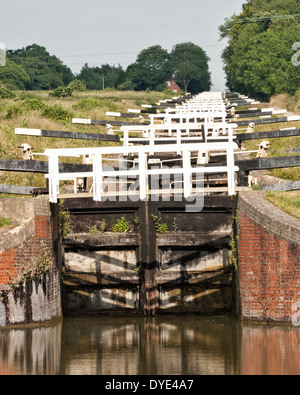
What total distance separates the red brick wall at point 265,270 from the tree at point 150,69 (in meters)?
141

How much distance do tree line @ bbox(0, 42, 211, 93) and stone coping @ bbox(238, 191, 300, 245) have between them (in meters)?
127

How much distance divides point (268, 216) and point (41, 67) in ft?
475

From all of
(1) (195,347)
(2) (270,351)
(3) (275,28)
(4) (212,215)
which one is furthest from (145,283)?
(3) (275,28)

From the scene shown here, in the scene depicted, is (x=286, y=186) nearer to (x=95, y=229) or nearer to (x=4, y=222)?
(x=95, y=229)

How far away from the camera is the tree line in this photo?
153m

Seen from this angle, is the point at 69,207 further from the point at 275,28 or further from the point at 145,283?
the point at 275,28

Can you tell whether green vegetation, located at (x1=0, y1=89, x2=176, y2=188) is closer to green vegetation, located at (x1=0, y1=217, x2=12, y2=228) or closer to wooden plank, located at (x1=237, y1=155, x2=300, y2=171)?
green vegetation, located at (x1=0, y1=217, x2=12, y2=228)

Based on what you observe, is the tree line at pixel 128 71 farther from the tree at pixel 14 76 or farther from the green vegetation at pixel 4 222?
the green vegetation at pixel 4 222

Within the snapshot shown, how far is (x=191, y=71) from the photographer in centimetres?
17000

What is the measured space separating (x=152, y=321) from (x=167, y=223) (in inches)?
84.5

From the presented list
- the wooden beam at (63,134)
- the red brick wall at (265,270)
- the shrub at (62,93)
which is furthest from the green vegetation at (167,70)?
the red brick wall at (265,270)

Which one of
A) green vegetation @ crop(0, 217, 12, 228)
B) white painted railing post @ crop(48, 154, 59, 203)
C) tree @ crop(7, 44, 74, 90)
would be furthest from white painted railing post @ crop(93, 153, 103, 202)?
tree @ crop(7, 44, 74, 90)

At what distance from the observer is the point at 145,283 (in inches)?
688

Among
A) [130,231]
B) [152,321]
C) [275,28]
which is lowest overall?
[152,321]
